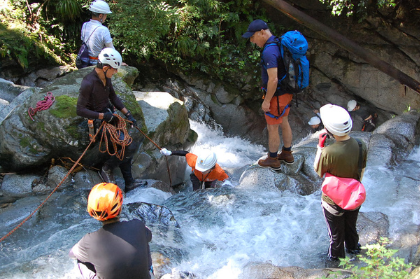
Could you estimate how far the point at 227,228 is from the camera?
14.3ft

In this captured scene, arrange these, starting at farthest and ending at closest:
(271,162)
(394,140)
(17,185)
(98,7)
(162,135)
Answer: (162,135) < (394,140) < (98,7) < (271,162) < (17,185)

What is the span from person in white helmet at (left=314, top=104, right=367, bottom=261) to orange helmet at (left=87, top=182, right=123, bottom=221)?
5.81ft

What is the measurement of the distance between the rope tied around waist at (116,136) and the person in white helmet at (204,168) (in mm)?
608

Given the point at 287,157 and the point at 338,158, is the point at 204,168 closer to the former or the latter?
the point at 287,157

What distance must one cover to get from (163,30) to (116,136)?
6.69 meters

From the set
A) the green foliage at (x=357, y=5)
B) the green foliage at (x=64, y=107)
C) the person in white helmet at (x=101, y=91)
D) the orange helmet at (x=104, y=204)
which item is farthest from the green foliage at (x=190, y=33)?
→ the orange helmet at (x=104, y=204)

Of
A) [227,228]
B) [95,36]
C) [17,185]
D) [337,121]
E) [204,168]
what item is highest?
[337,121]

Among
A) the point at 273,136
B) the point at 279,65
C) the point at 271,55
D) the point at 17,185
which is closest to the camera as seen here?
the point at 271,55

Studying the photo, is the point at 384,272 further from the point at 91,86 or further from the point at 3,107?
the point at 3,107

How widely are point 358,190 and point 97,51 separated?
5.06 metres

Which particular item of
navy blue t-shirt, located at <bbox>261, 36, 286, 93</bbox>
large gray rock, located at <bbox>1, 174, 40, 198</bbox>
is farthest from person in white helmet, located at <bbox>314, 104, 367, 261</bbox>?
large gray rock, located at <bbox>1, 174, 40, 198</bbox>

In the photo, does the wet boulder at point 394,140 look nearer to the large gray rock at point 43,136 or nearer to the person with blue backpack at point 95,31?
the large gray rock at point 43,136

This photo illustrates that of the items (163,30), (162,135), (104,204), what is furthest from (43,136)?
(163,30)

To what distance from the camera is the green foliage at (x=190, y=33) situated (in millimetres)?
10461
